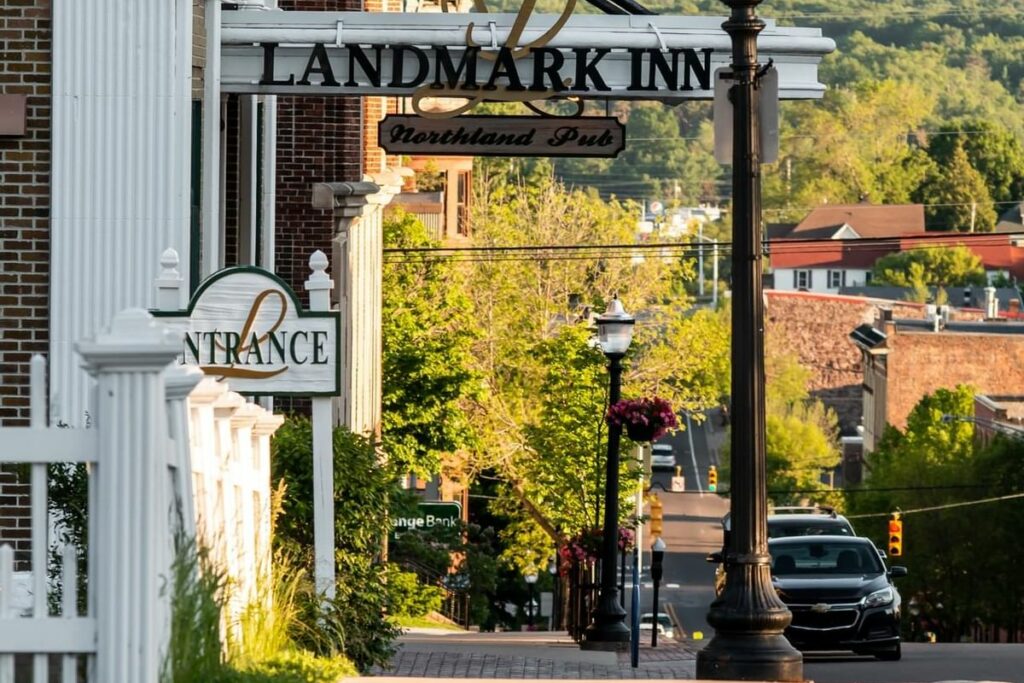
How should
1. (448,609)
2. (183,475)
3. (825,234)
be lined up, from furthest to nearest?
(825,234) → (448,609) → (183,475)

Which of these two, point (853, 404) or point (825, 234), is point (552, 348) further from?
point (825, 234)

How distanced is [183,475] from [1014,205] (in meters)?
190

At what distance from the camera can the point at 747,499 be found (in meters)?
12.8

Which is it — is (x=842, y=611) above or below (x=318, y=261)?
below

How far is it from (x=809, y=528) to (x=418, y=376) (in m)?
16.2

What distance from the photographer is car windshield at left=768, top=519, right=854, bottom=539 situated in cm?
2530

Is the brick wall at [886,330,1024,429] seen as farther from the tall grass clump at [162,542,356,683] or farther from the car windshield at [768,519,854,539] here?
the tall grass clump at [162,542,356,683]

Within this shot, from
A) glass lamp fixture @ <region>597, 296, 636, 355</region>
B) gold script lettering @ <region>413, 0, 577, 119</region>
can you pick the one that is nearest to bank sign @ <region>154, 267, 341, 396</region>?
gold script lettering @ <region>413, 0, 577, 119</region>

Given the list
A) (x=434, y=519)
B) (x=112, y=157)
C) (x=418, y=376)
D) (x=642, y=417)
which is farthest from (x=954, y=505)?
(x=112, y=157)

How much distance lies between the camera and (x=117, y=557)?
705 centimetres

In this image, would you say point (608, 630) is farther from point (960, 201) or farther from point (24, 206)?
point (960, 201)

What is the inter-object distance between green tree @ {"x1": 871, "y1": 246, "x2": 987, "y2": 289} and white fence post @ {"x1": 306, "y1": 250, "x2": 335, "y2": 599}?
156 m

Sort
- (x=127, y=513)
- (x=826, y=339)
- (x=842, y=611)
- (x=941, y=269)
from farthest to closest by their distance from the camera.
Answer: (x=941, y=269)
(x=826, y=339)
(x=842, y=611)
(x=127, y=513)

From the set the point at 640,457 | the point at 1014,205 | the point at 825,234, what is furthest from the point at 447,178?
the point at 1014,205
